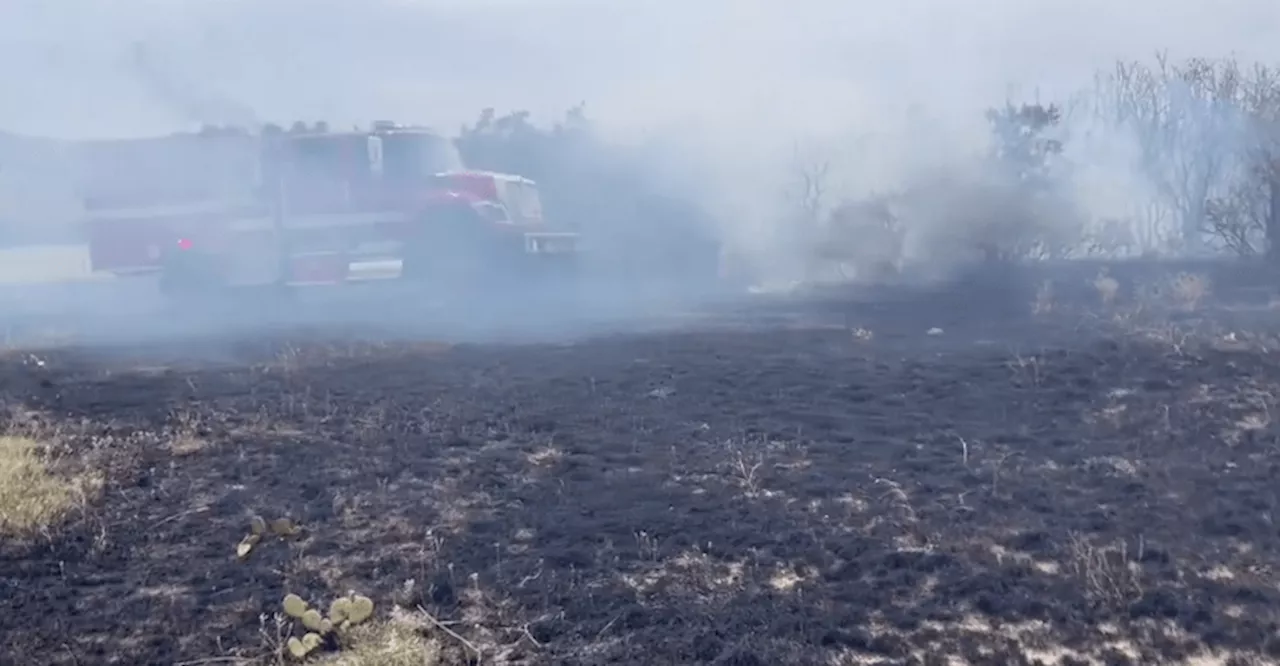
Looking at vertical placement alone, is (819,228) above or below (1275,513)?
above

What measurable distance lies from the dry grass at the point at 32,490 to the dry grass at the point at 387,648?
2098 mm

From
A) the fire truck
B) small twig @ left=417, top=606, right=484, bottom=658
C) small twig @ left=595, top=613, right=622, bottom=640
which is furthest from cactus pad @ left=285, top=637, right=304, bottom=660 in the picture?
the fire truck

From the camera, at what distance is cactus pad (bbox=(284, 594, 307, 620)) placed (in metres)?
4.65

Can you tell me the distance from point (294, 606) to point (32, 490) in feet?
7.29

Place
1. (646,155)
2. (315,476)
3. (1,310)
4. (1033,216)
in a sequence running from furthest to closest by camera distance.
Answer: (646,155), (1033,216), (1,310), (315,476)

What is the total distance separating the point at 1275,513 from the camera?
5965mm

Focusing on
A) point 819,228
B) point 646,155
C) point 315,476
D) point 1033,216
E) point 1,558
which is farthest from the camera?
point 646,155

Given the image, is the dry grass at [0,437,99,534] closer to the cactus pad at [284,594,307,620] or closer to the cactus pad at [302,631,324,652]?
the cactus pad at [284,594,307,620]

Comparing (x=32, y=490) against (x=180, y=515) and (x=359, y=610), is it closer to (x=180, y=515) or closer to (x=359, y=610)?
(x=180, y=515)

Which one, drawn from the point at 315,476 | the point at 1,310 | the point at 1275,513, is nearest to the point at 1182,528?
the point at 1275,513

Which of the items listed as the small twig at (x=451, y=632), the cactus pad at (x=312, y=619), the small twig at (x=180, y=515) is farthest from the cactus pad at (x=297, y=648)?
the small twig at (x=180, y=515)

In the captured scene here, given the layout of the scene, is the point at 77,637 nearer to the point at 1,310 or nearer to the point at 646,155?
A: the point at 1,310

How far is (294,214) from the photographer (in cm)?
1619

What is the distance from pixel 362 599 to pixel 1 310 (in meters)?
15.6
